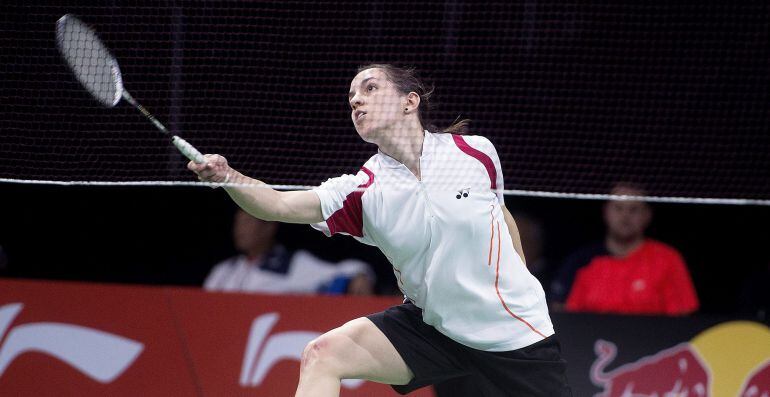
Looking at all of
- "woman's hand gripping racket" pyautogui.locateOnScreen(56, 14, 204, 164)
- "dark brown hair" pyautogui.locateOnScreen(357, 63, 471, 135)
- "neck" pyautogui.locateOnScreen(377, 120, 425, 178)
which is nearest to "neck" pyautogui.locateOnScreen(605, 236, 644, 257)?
"dark brown hair" pyautogui.locateOnScreen(357, 63, 471, 135)

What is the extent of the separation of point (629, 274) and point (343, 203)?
265 centimetres

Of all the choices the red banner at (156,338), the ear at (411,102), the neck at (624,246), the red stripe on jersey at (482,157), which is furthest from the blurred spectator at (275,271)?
the red stripe on jersey at (482,157)

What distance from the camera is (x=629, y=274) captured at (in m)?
6.21

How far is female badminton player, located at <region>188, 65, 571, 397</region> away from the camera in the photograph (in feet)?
13.1

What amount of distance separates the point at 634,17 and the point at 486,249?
283 cm

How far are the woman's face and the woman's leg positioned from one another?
27.2 inches

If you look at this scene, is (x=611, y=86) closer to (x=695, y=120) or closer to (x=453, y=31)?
(x=695, y=120)

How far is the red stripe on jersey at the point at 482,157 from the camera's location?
4.16 meters

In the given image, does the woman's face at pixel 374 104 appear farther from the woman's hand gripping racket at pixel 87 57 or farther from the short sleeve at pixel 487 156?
the woman's hand gripping racket at pixel 87 57

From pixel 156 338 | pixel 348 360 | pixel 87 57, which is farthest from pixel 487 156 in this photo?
pixel 156 338

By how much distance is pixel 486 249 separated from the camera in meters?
4.01

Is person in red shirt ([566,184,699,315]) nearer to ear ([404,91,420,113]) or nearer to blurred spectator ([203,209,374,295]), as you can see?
blurred spectator ([203,209,374,295])

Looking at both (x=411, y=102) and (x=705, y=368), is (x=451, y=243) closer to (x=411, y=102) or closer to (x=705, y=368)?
(x=411, y=102)

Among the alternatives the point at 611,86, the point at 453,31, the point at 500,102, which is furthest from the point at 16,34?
the point at 611,86
